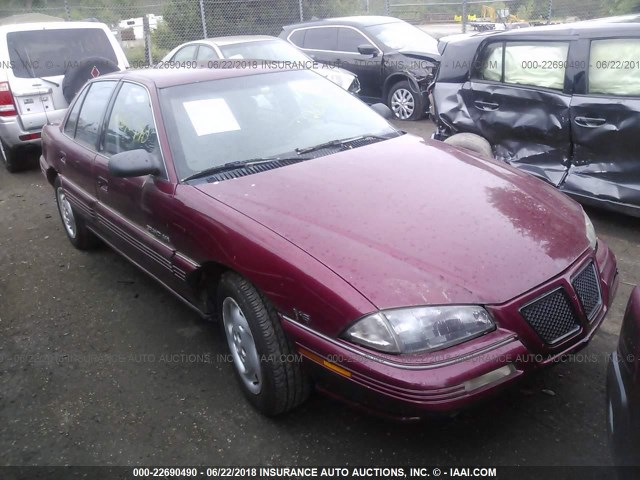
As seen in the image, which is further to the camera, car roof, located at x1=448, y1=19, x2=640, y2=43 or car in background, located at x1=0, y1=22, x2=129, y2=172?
car in background, located at x1=0, y1=22, x2=129, y2=172

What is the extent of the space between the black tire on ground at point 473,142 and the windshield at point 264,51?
14.1ft

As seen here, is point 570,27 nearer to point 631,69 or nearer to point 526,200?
point 631,69

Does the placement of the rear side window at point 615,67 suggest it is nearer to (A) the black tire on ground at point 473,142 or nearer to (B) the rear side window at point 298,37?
(A) the black tire on ground at point 473,142

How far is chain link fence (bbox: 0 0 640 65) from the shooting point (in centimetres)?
1450

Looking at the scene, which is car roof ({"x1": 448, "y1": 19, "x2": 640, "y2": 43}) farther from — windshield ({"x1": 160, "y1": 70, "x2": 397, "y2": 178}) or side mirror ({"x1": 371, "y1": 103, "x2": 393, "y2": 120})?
windshield ({"x1": 160, "y1": 70, "x2": 397, "y2": 178})

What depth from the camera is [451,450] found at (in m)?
2.46

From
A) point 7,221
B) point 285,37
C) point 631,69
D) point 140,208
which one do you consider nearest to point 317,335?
point 140,208

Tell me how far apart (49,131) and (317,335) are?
3.86m

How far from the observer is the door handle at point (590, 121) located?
13.9 feet

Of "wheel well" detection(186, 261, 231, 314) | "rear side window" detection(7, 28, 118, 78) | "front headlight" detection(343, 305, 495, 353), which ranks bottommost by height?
"wheel well" detection(186, 261, 231, 314)

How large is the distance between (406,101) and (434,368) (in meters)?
7.55

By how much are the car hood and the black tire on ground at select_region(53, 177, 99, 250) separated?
2.30m

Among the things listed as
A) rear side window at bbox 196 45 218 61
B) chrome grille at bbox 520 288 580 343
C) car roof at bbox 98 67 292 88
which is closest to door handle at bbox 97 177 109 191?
car roof at bbox 98 67 292 88

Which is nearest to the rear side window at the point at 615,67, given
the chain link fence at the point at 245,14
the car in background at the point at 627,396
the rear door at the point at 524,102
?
the rear door at the point at 524,102
